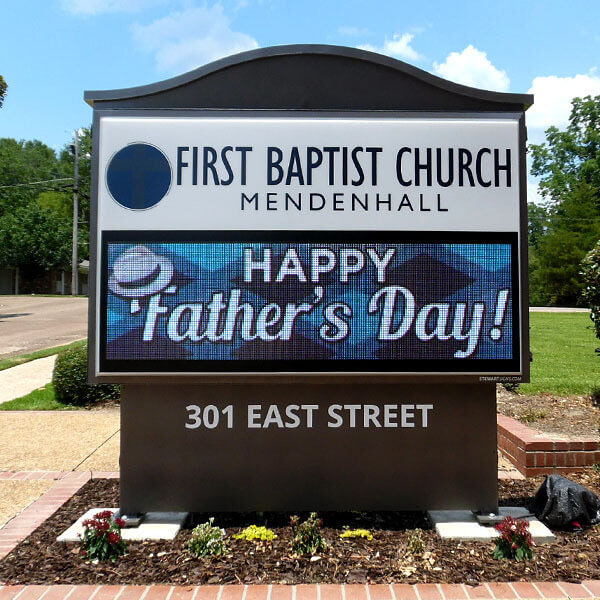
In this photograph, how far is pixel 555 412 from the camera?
280 inches

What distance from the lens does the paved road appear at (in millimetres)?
16734

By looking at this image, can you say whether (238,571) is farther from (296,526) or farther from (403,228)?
(403,228)

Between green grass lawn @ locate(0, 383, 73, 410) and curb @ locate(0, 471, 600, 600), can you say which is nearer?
curb @ locate(0, 471, 600, 600)

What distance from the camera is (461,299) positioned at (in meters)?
4.20

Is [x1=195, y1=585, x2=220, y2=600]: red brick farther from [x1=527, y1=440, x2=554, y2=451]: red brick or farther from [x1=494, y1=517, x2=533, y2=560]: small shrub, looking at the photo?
[x1=527, y1=440, x2=554, y2=451]: red brick

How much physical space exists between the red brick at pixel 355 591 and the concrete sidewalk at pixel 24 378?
7.53 m

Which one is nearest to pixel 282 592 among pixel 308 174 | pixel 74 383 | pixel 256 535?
pixel 256 535

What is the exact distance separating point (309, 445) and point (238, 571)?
1.13 meters

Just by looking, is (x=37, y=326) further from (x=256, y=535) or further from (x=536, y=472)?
(x=536, y=472)

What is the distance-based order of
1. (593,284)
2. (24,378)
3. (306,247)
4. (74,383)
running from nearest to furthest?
(306,247), (593,284), (74,383), (24,378)

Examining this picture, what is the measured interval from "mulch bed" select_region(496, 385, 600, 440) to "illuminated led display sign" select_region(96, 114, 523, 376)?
2659 mm

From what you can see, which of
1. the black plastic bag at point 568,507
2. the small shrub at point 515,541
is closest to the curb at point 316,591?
the small shrub at point 515,541

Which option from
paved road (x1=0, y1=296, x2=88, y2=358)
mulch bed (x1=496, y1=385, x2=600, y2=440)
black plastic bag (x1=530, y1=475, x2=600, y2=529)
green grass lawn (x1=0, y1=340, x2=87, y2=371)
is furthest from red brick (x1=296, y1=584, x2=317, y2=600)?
paved road (x1=0, y1=296, x2=88, y2=358)

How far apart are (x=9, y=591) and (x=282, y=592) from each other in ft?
5.32
